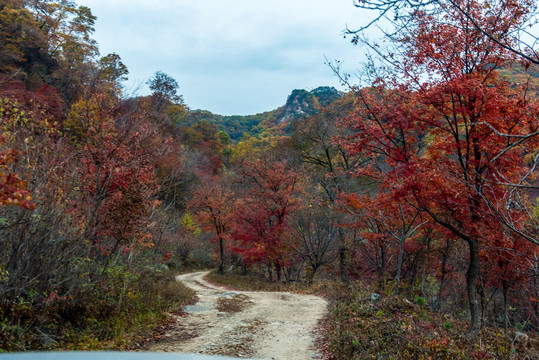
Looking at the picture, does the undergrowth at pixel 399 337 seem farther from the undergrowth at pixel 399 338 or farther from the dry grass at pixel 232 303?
the dry grass at pixel 232 303

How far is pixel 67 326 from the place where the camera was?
536 centimetres

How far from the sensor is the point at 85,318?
5840 mm

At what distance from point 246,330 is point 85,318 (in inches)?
143

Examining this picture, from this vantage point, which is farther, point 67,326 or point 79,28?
point 79,28

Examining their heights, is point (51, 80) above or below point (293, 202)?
above

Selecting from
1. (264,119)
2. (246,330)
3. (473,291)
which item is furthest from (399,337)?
(264,119)

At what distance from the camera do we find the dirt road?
634 centimetres

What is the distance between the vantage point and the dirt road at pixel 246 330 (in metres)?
6.34

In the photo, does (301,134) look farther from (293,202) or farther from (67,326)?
(67,326)

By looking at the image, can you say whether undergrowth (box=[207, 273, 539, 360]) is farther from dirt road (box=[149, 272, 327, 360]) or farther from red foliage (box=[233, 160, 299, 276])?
red foliage (box=[233, 160, 299, 276])

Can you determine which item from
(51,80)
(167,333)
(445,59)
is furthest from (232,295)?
(51,80)

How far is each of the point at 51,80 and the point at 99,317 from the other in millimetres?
23812

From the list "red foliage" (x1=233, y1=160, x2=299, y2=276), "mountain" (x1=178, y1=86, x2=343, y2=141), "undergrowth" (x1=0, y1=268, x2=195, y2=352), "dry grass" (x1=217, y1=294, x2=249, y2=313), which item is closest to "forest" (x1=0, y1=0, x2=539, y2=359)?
"undergrowth" (x1=0, y1=268, x2=195, y2=352)

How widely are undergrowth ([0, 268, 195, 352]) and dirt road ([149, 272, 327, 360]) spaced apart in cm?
70
